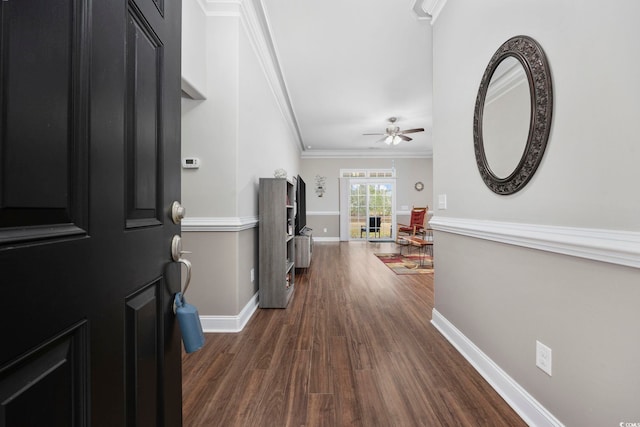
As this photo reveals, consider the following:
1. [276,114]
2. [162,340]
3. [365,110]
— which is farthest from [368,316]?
[365,110]

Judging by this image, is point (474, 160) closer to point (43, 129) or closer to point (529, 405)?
point (529, 405)

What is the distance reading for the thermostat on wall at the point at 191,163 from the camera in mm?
2250

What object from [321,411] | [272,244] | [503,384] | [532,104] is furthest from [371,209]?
[321,411]

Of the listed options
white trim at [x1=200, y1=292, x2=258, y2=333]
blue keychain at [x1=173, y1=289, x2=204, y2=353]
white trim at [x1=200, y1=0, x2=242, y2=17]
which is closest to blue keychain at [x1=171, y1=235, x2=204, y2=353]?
blue keychain at [x1=173, y1=289, x2=204, y2=353]

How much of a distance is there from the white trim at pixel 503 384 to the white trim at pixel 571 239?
2.34 ft

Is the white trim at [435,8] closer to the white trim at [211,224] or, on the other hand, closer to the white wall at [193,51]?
the white wall at [193,51]

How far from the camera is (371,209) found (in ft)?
27.5

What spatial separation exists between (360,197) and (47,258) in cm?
816

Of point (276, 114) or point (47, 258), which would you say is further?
point (276, 114)

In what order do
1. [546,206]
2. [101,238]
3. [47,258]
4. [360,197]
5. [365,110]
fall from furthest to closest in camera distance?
[360,197], [365,110], [546,206], [101,238], [47,258]

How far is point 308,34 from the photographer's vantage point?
9.27 ft

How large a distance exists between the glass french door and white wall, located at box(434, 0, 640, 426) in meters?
6.62

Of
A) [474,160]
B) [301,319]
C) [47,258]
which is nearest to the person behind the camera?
[47,258]

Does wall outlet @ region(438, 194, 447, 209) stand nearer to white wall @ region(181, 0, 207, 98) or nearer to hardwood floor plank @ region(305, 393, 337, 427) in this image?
hardwood floor plank @ region(305, 393, 337, 427)
